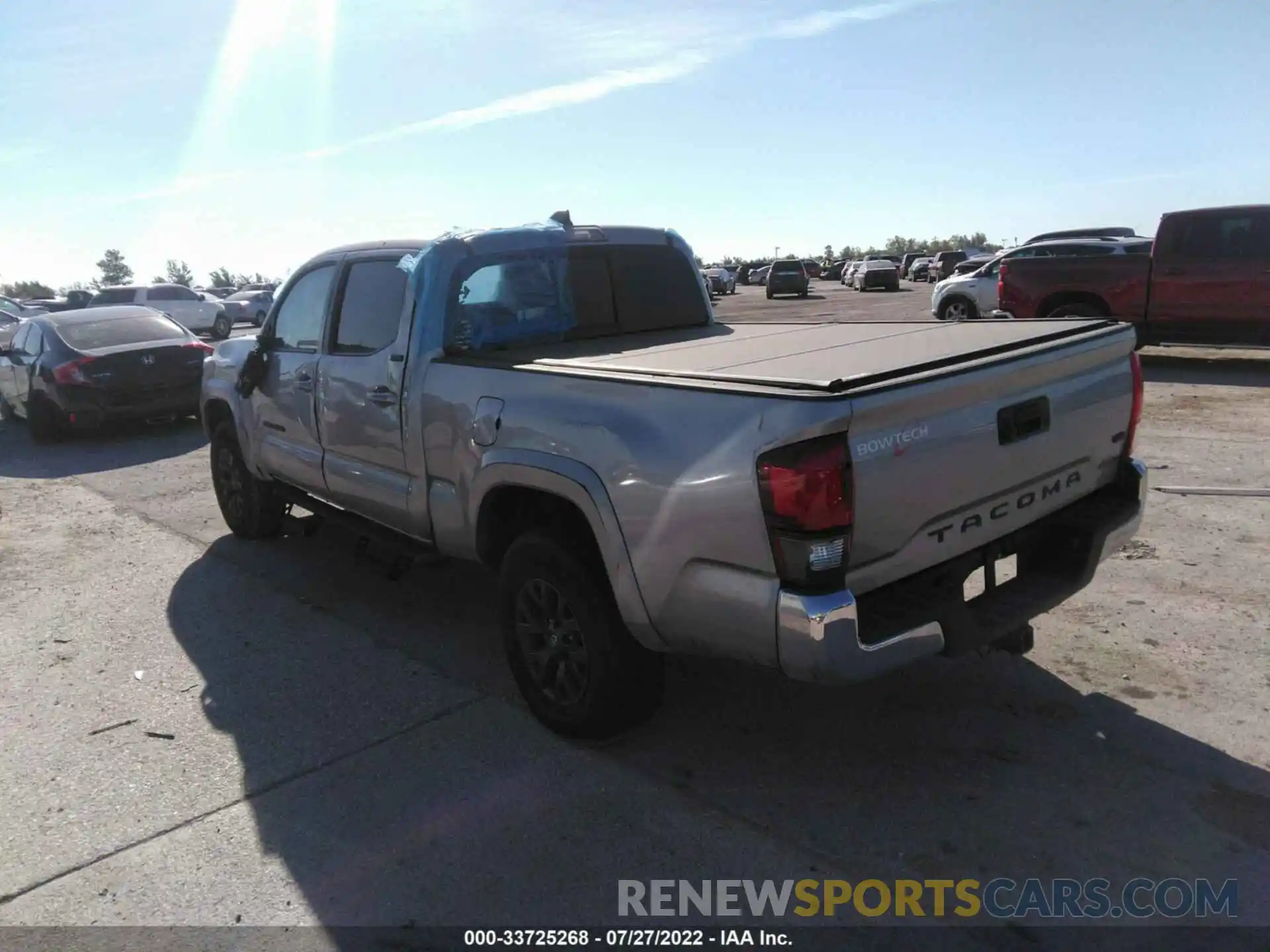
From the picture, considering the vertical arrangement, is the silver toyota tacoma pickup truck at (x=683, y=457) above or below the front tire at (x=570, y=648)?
above

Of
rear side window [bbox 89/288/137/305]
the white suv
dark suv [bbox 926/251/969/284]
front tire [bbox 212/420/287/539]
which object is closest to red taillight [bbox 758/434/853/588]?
front tire [bbox 212/420/287/539]

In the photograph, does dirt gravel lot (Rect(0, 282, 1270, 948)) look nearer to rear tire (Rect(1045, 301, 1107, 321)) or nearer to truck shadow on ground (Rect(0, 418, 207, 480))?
truck shadow on ground (Rect(0, 418, 207, 480))

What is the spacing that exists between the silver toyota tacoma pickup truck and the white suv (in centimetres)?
2615

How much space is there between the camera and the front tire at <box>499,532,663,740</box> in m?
3.57

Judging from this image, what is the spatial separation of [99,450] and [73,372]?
0.92 metres

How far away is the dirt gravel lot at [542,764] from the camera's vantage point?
3059 millimetres

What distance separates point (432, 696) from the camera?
436cm

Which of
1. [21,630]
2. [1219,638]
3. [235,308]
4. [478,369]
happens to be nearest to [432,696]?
[478,369]

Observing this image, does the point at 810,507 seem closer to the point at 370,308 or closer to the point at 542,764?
the point at 542,764

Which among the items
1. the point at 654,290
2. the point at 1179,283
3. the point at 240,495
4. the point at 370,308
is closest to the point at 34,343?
the point at 240,495

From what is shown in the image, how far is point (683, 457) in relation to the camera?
10.0 feet

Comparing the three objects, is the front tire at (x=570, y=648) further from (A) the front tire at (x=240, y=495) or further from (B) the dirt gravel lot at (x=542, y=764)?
(A) the front tire at (x=240, y=495)

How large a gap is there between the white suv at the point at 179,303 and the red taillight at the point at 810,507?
28525 millimetres

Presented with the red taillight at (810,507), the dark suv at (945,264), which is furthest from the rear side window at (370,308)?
the dark suv at (945,264)
